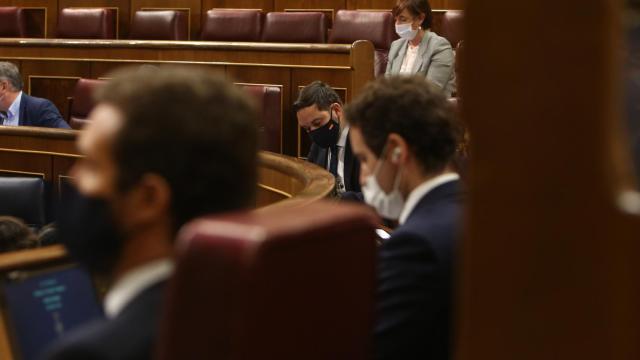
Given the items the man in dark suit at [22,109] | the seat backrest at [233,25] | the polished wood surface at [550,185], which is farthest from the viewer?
the seat backrest at [233,25]

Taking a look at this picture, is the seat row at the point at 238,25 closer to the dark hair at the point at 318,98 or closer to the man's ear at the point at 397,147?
the dark hair at the point at 318,98

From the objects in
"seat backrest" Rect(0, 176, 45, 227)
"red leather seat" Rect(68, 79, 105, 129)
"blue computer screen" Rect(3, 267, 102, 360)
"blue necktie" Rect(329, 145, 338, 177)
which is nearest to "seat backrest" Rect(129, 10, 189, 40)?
"red leather seat" Rect(68, 79, 105, 129)

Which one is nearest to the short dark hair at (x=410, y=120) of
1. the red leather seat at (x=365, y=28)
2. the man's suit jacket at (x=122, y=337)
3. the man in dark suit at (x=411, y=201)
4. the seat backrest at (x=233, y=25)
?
the man in dark suit at (x=411, y=201)

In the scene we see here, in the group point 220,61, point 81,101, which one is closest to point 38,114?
point 81,101

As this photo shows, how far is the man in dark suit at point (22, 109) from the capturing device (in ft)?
7.38

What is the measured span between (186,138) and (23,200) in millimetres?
1456

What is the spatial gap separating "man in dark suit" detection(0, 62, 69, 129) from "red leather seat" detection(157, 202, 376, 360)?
1.93m

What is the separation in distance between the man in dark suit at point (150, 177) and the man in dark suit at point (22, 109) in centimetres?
186

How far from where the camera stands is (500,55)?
1.11 ft

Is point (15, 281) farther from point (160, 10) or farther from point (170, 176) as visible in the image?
point (160, 10)

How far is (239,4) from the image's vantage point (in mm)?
3100

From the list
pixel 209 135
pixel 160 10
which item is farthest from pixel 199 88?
pixel 160 10

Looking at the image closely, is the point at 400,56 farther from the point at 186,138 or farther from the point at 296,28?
the point at 186,138

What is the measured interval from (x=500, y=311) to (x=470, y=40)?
9cm
